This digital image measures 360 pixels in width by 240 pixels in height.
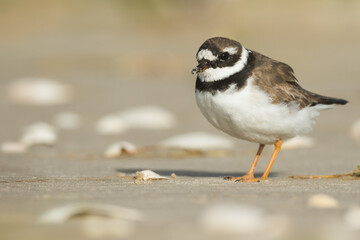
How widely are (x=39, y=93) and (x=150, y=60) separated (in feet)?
11.7

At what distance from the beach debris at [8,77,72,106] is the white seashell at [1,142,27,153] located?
9.30 feet

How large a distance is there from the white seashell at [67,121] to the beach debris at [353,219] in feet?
16.8

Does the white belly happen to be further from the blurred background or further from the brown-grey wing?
the blurred background

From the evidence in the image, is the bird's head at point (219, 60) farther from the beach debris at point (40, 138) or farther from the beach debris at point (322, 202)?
the beach debris at point (40, 138)

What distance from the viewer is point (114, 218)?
3125 mm

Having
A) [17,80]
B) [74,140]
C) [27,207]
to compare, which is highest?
[17,80]

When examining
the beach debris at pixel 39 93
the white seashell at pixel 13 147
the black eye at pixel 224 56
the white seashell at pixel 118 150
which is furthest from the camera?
the beach debris at pixel 39 93

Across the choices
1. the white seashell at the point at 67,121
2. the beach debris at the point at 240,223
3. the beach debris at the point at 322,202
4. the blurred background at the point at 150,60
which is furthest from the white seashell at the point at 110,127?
the beach debris at the point at 240,223

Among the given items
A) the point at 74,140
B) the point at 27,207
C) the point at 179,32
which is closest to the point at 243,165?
the point at 74,140

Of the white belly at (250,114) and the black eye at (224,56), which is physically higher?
the black eye at (224,56)

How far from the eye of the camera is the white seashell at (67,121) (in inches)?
314

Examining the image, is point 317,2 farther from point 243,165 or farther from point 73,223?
point 73,223

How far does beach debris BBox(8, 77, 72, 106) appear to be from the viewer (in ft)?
30.6

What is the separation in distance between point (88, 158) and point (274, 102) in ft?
6.37
